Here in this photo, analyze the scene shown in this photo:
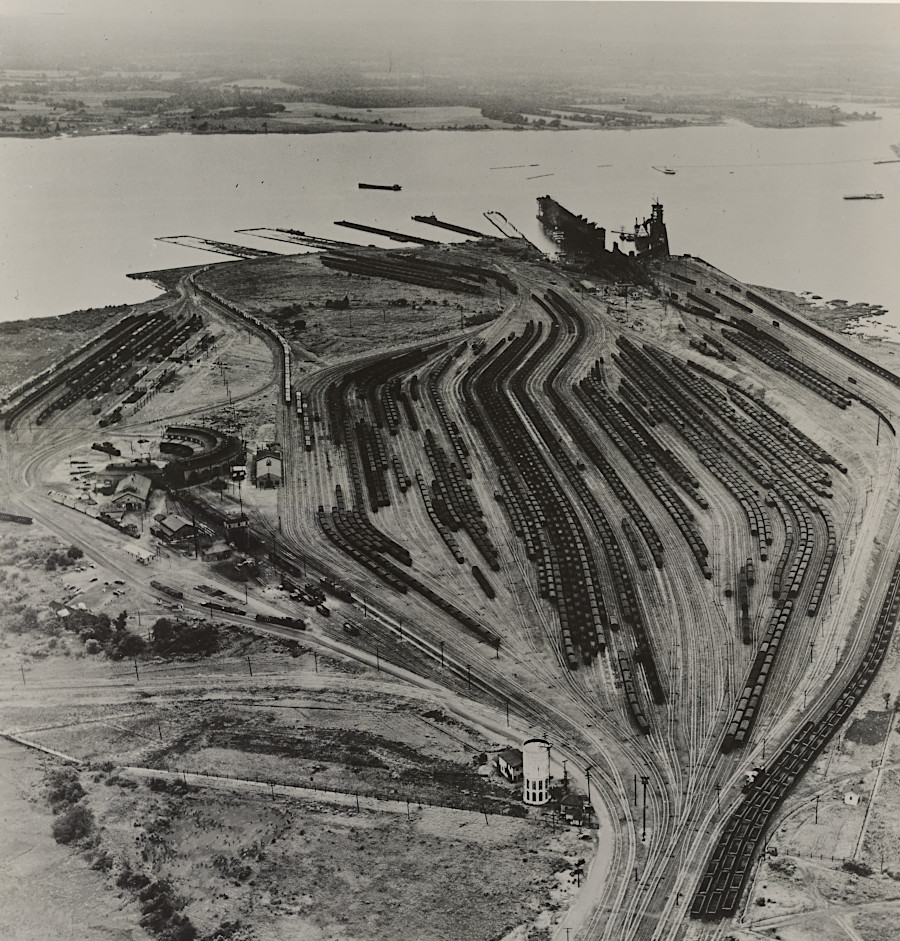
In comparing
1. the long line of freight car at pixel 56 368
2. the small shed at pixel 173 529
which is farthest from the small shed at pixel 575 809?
the long line of freight car at pixel 56 368

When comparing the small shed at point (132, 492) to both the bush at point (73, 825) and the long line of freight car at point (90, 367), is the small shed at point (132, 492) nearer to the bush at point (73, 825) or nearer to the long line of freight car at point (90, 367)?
the long line of freight car at point (90, 367)

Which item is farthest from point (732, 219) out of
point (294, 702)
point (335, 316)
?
point (294, 702)

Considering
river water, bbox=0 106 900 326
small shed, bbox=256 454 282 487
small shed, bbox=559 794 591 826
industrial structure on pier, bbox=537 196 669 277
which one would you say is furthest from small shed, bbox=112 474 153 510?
industrial structure on pier, bbox=537 196 669 277

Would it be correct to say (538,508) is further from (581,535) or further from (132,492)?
(132,492)

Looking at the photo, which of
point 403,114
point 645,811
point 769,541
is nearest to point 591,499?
point 769,541

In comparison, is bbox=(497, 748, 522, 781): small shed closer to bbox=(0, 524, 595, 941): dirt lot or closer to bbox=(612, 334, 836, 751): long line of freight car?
bbox=(0, 524, 595, 941): dirt lot

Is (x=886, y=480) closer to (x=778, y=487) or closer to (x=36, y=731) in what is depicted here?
(x=778, y=487)
